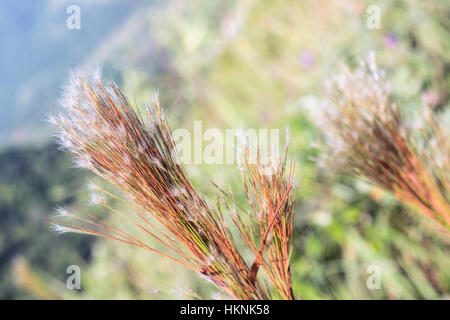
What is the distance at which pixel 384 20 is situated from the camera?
7.95ft

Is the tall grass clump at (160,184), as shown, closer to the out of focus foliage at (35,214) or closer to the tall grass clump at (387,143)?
the tall grass clump at (387,143)

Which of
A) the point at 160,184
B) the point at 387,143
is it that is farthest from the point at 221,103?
the point at 160,184

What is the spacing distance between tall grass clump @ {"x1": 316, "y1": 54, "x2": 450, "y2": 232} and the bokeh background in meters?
0.12

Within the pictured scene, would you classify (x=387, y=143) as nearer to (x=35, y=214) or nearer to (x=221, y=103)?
(x=221, y=103)

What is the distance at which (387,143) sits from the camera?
0.95 m

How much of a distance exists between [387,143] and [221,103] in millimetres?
2760

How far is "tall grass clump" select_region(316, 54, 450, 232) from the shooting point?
927mm

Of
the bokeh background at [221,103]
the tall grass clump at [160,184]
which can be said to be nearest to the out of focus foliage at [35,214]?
the bokeh background at [221,103]

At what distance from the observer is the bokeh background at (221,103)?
1847 mm

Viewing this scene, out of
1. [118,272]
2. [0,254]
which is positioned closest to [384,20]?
[118,272]

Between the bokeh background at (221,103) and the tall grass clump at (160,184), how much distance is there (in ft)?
0.27

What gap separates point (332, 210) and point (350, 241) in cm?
30

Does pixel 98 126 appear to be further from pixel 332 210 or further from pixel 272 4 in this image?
pixel 272 4

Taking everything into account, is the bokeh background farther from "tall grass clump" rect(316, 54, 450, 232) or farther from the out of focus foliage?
"tall grass clump" rect(316, 54, 450, 232)
